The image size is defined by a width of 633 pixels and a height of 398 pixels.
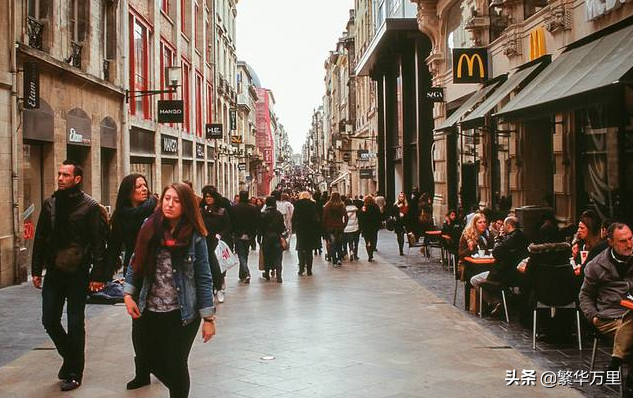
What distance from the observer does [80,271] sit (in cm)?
636

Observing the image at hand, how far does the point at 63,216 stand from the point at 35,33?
10.00 metres

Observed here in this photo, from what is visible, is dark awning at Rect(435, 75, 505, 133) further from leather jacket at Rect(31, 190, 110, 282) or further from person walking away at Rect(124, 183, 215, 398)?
person walking away at Rect(124, 183, 215, 398)

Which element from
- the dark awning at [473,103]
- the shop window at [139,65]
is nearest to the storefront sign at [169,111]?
the shop window at [139,65]

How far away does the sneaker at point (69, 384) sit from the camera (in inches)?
244

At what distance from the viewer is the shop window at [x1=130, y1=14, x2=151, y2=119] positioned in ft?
75.3

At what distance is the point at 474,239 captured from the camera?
10.9 m

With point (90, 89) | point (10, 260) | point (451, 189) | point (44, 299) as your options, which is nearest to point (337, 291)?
point (10, 260)

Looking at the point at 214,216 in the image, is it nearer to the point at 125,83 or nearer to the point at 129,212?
the point at 129,212

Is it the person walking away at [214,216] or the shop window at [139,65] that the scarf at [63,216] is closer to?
the person walking away at [214,216]

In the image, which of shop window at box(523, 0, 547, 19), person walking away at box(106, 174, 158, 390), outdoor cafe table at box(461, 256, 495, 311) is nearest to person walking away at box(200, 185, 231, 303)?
person walking away at box(106, 174, 158, 390)

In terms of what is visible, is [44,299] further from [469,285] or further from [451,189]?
[451,189]

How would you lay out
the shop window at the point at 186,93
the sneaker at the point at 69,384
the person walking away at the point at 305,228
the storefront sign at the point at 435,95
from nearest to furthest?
the sneaker at the point at 69,384 → the person walking away at the point at 305,228 → the storefront sign at the point at 435,95 → the shop window at the point at 186,93

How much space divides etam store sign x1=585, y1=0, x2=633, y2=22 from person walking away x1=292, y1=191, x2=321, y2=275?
6.70m

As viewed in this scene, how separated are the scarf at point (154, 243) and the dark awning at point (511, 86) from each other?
32.5 ft
